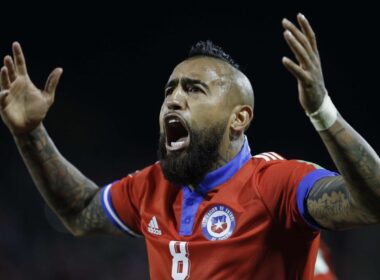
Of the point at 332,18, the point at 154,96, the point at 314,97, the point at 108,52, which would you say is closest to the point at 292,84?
the point at 332,18

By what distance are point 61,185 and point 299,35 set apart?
4.22 ft

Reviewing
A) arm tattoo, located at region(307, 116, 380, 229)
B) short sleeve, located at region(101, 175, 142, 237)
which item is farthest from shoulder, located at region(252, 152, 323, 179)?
short sleeve, located at region(101, 175, 142, 237)

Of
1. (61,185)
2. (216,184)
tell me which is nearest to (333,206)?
(216,184)

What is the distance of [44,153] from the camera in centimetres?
251

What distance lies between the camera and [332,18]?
8.03m

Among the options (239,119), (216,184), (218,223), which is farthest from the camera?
(239,119)

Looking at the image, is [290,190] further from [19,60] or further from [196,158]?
[19,60]

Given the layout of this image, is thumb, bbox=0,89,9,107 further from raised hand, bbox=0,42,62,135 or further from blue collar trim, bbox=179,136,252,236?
blue collar trim, bbox=179,136,252,236

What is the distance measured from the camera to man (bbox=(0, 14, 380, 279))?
1694mm

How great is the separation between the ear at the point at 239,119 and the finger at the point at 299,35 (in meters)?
0.68

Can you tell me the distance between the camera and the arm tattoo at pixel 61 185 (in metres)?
2.49

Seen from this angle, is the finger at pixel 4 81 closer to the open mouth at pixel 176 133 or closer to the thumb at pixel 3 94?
the thumb at pixel 3 94

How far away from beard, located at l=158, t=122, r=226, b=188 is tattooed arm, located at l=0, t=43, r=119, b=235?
450 millimetres

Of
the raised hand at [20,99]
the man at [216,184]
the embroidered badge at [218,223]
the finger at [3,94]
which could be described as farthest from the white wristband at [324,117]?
the finger at [3,94]
